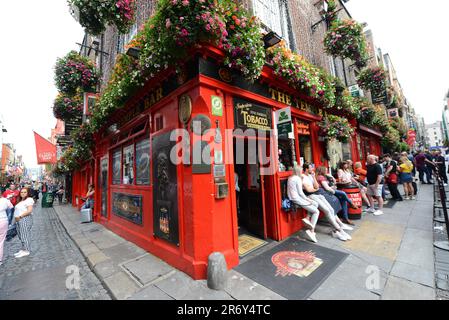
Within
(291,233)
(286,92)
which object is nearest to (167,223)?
(291,233)

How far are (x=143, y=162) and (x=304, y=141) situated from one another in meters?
5.60

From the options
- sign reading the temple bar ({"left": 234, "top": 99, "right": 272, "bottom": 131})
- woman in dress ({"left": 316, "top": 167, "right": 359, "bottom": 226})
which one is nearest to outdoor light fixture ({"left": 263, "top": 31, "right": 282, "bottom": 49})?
sign reading the temple bar ({"left": 234, "top": 99, "right": 272, "bottom": 131})

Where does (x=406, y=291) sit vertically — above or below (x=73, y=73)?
below

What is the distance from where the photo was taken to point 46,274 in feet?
14.0

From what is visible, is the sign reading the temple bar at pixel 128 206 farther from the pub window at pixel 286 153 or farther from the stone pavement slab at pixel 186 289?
the pub window at pixel 286 153

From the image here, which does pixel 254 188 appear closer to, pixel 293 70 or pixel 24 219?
pixel 293 70

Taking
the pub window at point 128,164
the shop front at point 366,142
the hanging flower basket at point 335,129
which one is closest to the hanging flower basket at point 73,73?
the pub window at point 128,164


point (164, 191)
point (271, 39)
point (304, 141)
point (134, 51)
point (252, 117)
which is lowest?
point (164, 191)

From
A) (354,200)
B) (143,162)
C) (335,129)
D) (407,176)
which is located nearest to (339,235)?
(354,200)

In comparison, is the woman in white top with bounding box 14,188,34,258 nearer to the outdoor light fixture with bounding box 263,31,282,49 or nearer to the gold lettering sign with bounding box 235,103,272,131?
the gold lettering sign with bounding box 235,103,272,131

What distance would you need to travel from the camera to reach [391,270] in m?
3.31

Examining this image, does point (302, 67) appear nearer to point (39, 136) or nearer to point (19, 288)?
point (19, 288)
